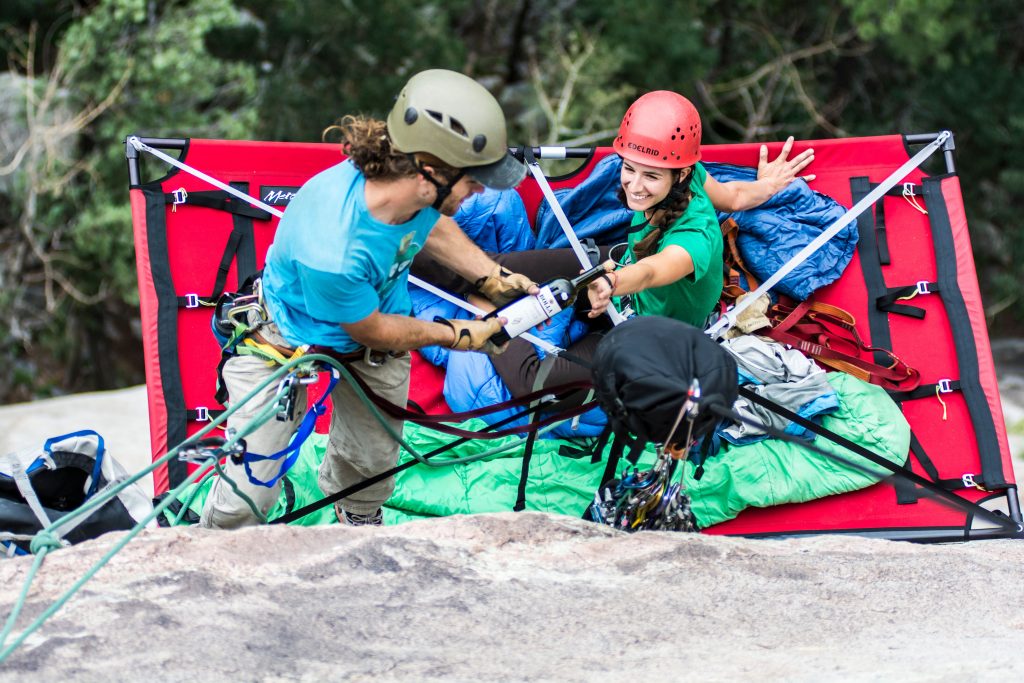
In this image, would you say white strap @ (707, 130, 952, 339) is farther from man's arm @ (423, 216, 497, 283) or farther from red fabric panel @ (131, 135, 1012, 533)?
man's arm @ (423, 216, 497, 283)

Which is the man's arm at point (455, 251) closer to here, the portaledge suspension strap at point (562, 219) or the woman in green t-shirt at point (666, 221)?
the woman in green t-shirt at point (666, 221)

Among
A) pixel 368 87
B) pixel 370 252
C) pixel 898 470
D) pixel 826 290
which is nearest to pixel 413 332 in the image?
pixel 370 252

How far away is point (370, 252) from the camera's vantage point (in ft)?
7.68

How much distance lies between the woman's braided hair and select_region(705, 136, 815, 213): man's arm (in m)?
0.48

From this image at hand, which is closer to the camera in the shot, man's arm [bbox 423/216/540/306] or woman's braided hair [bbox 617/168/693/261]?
man's arm [bbox 423/216/540/306]

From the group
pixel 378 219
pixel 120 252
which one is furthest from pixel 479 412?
pixel 120 252

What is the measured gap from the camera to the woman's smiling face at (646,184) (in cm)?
309

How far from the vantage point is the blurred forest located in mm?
7035

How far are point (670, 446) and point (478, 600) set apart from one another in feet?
2.55

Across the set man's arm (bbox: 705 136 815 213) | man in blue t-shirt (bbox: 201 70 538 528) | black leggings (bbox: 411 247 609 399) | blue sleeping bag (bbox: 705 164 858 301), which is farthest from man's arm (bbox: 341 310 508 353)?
blue sleeping bag (bbox: 705 164 858 301)

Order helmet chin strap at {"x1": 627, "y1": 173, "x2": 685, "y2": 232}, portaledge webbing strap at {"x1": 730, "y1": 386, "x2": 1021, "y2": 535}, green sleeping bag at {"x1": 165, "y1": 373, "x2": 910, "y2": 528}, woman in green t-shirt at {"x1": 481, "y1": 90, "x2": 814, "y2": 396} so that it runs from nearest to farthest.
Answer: portaledge webbing strap at {"x1": 730, "y1": 386, "x2": 1021, "y2": 535}, woman in green t-shirt at {"x1": 481, "y1": 90, "x2": 814, "y2": 396}, helmet chin strap at {"x1": 627, "y1": 173, "x2": 685, "y2": 232}, green sleeping bag at {"x1": 165, "y1": 373, "x2": 910, "y2": 528}

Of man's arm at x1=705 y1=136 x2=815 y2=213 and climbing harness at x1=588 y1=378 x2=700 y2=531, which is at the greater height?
man's arm at x1=705 y1=136 x2=815 y2=213

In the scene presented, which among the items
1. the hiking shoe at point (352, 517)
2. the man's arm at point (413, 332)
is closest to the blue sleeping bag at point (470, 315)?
the hiking shoe at point (352, 517)

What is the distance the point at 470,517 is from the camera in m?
2.49
